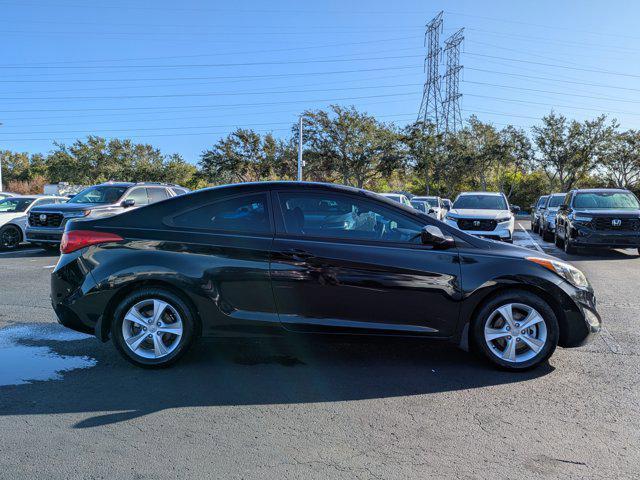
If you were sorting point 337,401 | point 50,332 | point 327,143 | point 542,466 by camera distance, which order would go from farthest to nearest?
point 327,143 → point 50,332 → point 337,401 → point 542,466

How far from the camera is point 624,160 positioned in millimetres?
42062

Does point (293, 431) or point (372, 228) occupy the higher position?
point (372, 228)

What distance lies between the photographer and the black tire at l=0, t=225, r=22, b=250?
1422cm

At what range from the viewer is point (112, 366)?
4.59 m

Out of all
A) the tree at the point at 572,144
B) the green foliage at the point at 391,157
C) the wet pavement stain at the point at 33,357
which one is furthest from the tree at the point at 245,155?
the wet pavement stain at the point at 33,357

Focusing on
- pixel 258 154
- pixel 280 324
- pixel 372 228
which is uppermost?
pixel 258 154

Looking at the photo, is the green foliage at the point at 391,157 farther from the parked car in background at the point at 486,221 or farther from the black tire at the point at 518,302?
the black tire at the point at 518,302

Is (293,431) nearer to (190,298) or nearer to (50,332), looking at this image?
(190,298)

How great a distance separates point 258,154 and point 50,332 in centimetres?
3878

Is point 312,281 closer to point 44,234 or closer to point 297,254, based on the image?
point 297,254

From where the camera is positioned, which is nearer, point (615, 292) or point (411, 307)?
point (411, 307)

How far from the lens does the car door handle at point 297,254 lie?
4340mm

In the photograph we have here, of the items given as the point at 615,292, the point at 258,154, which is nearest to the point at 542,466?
the point at 615,292

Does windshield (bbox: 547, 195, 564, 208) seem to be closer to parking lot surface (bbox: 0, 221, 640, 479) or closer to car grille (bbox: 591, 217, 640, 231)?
car grille (bbox: 591, 217, 640, 231)
